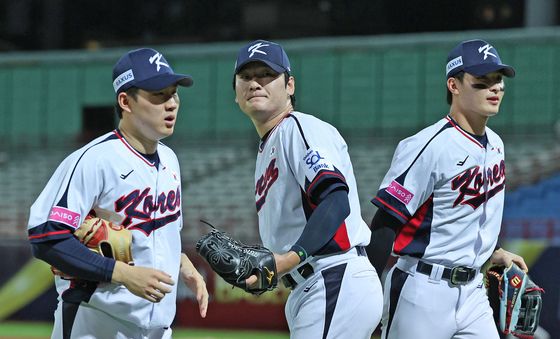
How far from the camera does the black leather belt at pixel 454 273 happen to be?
5.07 meters

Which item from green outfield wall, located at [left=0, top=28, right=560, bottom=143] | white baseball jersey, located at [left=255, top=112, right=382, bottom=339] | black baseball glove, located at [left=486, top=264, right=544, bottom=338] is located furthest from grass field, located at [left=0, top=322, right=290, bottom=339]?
green outfield wall, located at [left=0, top=28, right=560, bottom=143]

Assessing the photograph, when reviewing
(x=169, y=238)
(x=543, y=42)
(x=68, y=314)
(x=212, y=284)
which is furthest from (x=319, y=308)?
(x=543, y=42)

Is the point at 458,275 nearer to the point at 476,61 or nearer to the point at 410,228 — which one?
the point at 410,228

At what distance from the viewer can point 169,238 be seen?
14.5 feet

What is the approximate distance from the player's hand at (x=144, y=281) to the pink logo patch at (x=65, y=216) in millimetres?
254

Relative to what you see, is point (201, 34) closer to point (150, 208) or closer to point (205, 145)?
point (205, 145)

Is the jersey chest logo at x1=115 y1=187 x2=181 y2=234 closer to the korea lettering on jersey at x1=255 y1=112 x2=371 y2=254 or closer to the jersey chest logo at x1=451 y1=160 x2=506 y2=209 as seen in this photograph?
the korea lettering on jersey at x1=255 y1=112 x2=371 y2=254

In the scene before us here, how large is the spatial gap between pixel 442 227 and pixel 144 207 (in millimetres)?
1621

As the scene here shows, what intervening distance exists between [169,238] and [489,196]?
176 cm

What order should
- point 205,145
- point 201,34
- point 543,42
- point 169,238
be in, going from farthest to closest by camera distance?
1. point 201,34
2. point 205,145
3. point 543,42
4. point 169,238

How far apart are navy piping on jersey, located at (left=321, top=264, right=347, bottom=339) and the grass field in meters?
7.84

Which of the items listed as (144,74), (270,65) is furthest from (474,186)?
(144,74)

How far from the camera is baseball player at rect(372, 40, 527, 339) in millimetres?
5055

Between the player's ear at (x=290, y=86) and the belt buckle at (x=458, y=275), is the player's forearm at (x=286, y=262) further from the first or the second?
the belt buckle at (x=458, y=275)
